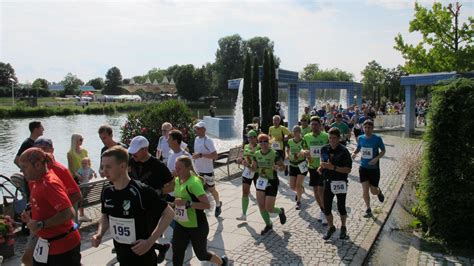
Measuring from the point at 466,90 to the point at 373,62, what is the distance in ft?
273

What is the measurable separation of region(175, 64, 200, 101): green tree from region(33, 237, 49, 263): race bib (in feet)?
255

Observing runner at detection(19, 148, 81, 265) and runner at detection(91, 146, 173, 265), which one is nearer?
runner at detection(91, 146, 173, 265)

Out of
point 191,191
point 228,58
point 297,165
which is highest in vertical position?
point 228,58

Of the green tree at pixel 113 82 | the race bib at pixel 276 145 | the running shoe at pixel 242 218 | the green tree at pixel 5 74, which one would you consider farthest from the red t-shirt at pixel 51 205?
the green tree at pixel 113 82

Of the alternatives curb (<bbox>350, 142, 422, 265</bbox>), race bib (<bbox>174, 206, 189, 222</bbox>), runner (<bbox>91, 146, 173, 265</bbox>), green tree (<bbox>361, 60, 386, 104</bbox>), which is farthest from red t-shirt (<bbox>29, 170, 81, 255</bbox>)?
green tree (<bbox>361, 60, 386, 104</bbox>)

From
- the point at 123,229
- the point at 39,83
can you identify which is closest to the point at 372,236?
the point at 123,229

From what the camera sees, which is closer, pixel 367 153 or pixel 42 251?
pixel 42 251

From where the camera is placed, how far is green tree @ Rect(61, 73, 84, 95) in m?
111

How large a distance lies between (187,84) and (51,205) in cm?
7853

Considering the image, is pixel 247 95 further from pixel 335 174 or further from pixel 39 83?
pixel 39 83

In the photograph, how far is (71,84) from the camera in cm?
11656

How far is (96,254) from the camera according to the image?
6492mm

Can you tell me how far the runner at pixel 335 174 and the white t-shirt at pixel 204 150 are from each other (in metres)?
2.41

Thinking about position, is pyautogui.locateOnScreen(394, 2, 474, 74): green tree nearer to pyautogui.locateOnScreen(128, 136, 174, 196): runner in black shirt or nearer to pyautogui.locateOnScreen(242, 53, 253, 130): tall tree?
pyautogui.locateOnScreen(242, 53, 253, 130): tall tree
